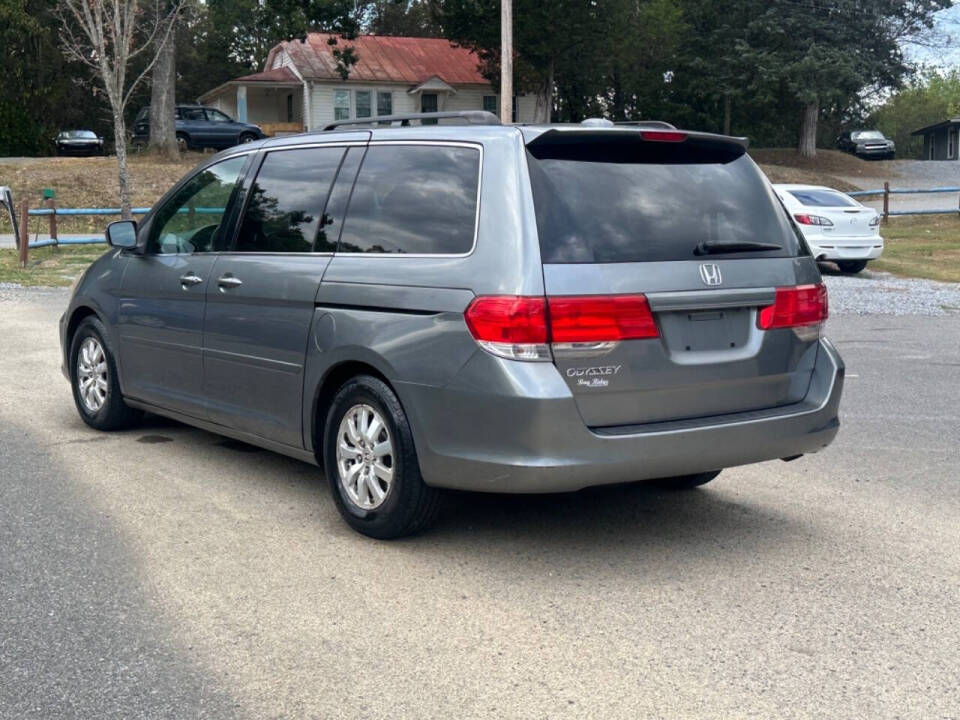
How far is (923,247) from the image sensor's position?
27.8m

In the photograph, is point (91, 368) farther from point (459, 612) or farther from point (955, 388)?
point (955, 388)

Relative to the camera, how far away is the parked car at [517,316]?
16.1 ft

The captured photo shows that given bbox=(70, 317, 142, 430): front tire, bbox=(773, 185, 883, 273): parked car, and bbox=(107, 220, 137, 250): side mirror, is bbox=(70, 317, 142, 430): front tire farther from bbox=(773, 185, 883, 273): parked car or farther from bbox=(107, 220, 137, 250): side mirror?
bbox=(773, 185, 883, 273): parked car

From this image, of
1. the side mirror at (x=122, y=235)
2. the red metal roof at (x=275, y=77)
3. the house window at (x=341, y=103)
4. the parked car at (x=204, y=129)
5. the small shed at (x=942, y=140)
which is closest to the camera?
the side mirror at (x=122, y=235)

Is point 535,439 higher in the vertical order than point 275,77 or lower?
lower

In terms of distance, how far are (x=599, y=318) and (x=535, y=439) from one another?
537 millimetres

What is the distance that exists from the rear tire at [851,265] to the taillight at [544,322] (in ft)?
59.1

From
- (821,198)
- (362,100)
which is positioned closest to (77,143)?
(362,100)

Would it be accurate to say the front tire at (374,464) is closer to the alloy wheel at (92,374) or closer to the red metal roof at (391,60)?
the alloy wheel at (92,374)

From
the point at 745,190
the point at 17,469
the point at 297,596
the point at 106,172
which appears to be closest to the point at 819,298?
the point at 745,190

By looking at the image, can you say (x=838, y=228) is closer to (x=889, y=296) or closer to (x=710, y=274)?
(x=889, y=296)

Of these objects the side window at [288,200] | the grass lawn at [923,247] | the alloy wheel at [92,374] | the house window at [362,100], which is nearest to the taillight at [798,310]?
the side window at [288,200]

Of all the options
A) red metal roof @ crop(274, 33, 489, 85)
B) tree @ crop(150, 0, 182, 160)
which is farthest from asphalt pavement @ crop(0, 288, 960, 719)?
red metal roof @ crop(274, 33, 489, 85)

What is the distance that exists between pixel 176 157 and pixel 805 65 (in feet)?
80.1
